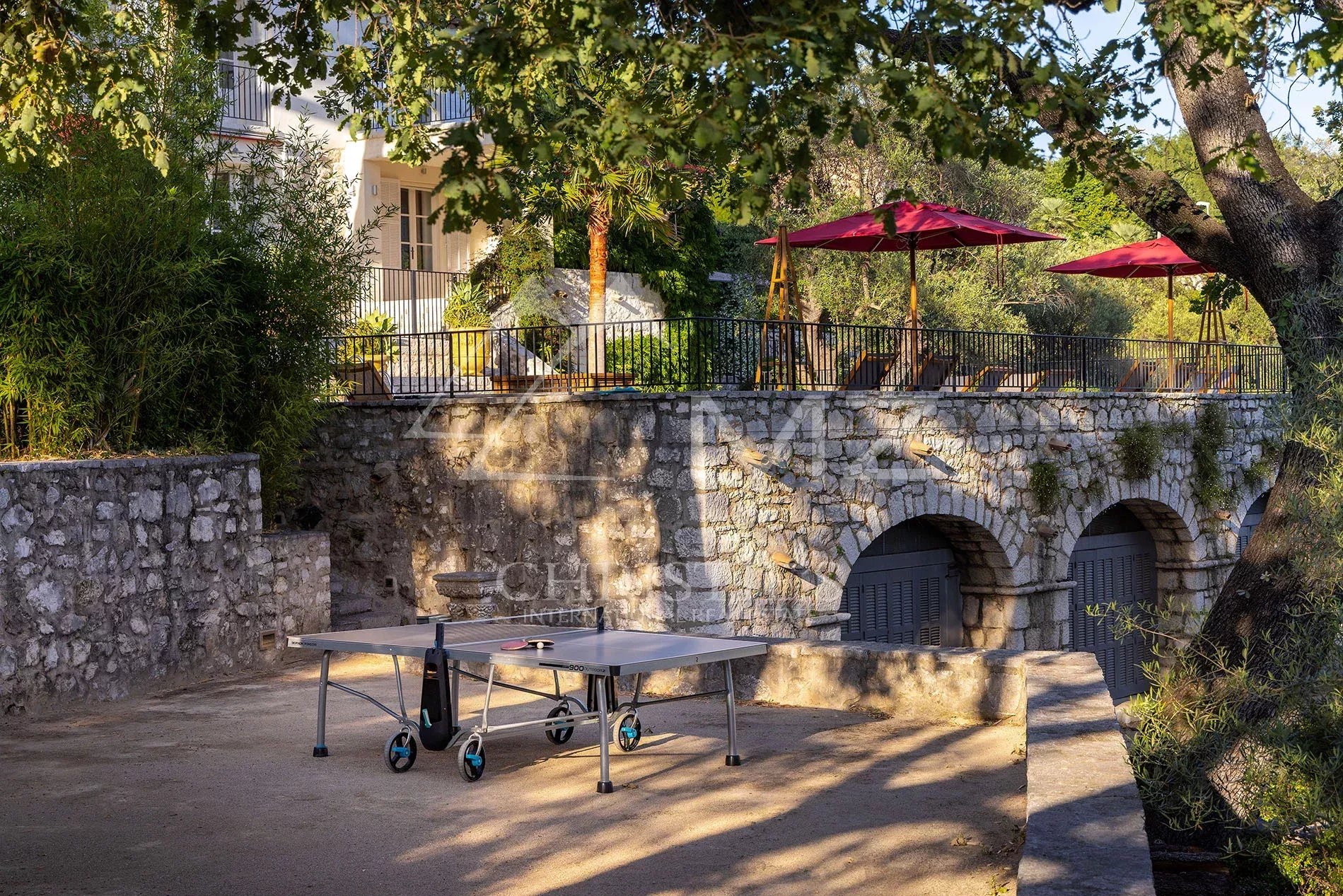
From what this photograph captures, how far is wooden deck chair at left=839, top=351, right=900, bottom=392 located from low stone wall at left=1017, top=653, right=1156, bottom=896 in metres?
6.42

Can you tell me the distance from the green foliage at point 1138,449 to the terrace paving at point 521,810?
939 cm

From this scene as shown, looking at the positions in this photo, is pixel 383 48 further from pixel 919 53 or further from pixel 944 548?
pixel 944 548

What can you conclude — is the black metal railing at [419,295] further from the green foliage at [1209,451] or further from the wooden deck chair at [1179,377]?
the green foliage at [1209,451]

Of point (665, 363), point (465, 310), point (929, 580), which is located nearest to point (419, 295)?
point (465, 310)

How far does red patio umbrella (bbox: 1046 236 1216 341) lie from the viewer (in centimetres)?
1809

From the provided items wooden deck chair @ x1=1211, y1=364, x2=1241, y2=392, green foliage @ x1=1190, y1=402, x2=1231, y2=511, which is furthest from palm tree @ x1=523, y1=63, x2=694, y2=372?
wooden deck chair @ x1=1211, y1=364, x2=1241, y2=392

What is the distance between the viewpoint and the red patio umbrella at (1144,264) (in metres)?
18.1

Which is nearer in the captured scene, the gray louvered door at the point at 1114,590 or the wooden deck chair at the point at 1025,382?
the wooden deck chair at the point at 1025,382

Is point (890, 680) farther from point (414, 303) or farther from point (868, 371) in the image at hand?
point (414, 303)

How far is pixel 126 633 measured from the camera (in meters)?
9.01

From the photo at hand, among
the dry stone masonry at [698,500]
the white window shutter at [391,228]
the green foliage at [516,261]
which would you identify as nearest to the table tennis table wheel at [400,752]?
the dry stone masonry at [698,500]

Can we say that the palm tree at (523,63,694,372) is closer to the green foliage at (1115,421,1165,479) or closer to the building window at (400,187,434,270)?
the building window at (400,187,434,270)

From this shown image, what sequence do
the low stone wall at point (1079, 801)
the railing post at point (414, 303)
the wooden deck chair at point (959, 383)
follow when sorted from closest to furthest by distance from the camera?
the low stone wall at point (1079, 801)
the wooden deck chair at point (959, 383)
the railing post at point (414, 303)

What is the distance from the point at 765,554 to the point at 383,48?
226 inches
